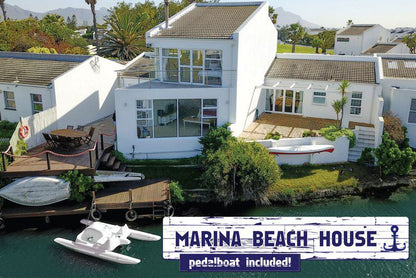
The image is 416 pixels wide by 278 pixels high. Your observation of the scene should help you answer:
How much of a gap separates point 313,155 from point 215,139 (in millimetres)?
6113

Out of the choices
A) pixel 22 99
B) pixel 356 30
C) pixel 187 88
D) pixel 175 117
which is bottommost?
pixel 175 117

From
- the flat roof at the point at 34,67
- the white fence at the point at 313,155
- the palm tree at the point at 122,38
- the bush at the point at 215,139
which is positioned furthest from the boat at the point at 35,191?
the palm tree at the point at 122,38

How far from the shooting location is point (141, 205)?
19062 millimetres

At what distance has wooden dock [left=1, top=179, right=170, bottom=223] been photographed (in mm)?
18500

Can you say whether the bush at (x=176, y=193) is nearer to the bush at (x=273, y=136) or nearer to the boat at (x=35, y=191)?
the boat at (x=35, y=191)

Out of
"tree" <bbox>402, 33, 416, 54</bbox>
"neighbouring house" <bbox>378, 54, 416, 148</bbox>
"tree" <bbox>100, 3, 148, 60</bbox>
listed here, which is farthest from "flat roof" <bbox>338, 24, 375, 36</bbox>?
"tree" <bbox>100, 3, 148, 60</bbox>

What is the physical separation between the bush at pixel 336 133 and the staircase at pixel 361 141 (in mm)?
522

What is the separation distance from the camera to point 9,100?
27.8 m

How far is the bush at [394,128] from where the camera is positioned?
935 inches

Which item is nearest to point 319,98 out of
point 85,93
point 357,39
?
point 85,93

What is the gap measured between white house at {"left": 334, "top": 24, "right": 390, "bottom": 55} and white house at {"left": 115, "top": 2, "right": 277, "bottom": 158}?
41.4 meters

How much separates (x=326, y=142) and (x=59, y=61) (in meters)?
19.8

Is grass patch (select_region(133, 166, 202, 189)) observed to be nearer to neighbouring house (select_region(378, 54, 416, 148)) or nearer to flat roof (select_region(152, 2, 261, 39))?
flat roof (select_region(152, 2, 261, 39))

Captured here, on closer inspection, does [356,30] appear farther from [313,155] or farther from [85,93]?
[85,93]
